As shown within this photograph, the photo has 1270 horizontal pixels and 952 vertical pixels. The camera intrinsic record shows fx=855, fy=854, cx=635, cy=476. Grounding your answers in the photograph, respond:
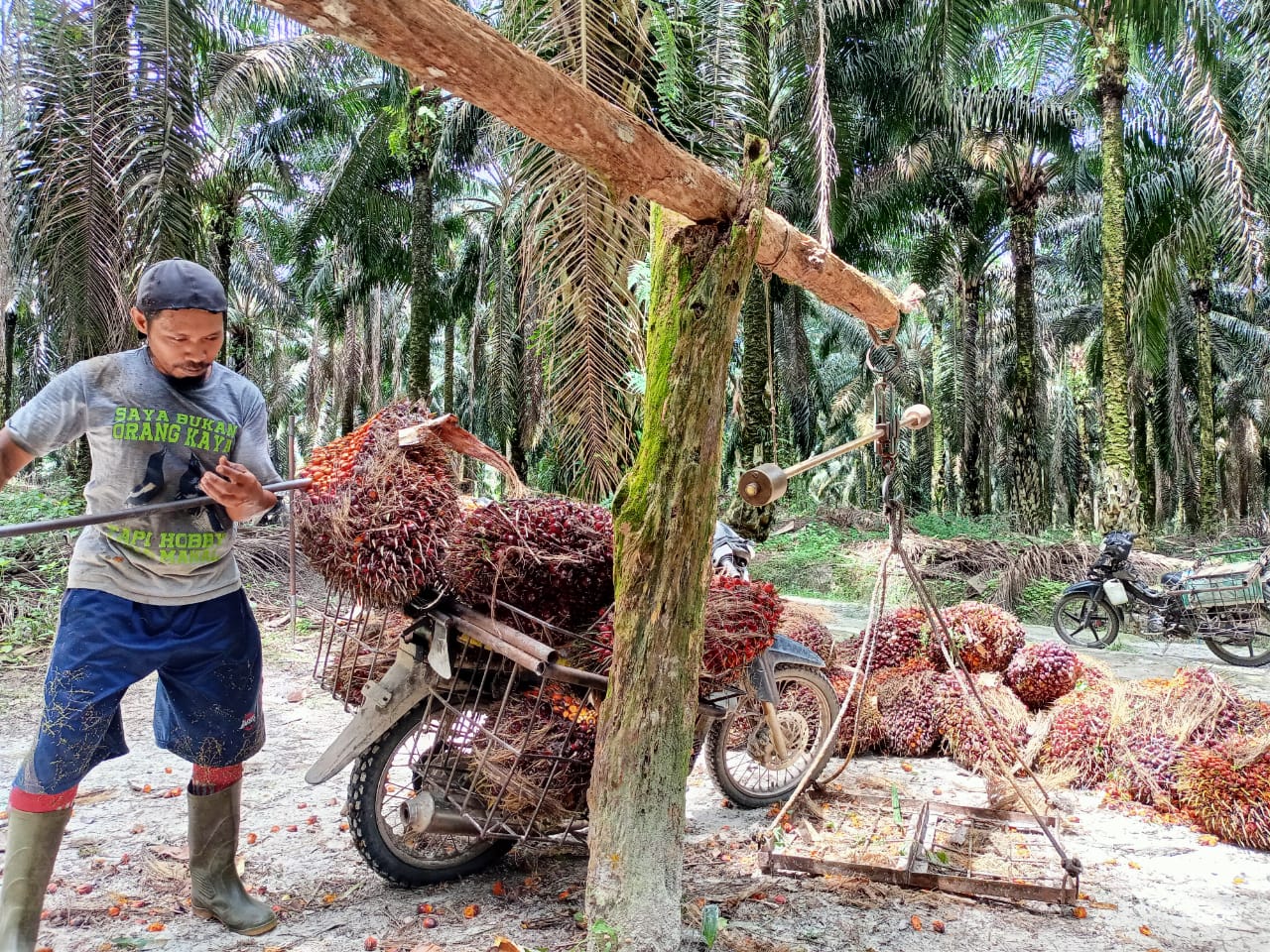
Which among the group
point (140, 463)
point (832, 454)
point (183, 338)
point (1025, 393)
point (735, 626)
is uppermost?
point (1025, 393)

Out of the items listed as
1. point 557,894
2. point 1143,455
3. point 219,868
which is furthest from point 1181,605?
point 1143,455

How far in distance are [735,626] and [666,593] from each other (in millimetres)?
904

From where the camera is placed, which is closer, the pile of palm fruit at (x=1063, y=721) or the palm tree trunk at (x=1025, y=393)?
the pile of palm fruit at (x=1063, y=721)

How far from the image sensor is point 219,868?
3.13m

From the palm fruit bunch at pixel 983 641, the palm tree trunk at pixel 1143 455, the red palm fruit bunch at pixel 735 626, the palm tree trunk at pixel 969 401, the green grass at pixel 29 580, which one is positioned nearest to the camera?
the red palm fruit bunch at pixel 735 626

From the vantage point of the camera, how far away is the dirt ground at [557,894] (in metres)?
3.10

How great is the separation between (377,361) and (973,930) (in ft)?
70.8

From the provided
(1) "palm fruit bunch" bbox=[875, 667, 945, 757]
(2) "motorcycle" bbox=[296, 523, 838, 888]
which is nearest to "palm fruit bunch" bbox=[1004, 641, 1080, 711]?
(1) "palm fruit bunch" bbox=[875, 667, 945, 757]

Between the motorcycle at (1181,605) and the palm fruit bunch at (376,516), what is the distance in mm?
8514

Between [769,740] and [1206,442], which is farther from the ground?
[1206,442]

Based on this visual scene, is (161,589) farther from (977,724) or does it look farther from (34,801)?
(977,724)

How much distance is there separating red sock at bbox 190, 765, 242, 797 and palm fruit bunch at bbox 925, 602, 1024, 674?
4.81 meters

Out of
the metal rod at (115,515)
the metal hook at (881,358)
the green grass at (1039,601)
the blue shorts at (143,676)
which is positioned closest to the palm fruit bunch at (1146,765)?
the metal hook at (881,358)

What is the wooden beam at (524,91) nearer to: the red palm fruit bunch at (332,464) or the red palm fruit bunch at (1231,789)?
the red palm fruit bunch at (332,464)
